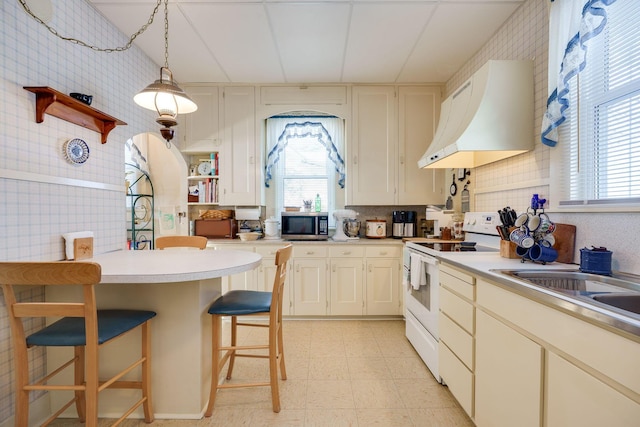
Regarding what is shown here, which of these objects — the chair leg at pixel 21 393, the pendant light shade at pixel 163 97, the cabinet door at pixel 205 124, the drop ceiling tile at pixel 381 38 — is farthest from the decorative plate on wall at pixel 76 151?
the drop ceiling tile at pixel 381 38

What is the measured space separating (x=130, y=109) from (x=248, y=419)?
103 inches

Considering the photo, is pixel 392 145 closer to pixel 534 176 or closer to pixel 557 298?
pixel 534 176

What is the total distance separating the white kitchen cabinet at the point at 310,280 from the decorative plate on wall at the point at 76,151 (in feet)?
6.53

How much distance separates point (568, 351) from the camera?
0.97 metres

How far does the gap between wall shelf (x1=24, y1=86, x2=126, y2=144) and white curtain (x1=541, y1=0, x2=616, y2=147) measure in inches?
111

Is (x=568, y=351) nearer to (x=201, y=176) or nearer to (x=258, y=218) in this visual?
(x=258, y=218)

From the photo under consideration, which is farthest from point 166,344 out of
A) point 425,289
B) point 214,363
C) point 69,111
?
point 425,289

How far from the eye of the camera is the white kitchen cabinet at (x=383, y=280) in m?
3.25

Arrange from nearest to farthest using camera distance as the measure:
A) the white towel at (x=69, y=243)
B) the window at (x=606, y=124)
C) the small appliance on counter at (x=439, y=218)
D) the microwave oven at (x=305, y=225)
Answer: the window at (x=606, y=124) → the white towel at (x=69, y=243) → the small appliance on counter at (x=439, y=218) → the microwave oven at (x=305, y=225)

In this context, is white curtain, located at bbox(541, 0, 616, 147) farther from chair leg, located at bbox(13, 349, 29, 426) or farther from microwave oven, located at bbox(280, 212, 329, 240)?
chair leg, located at bbox(13, 349, 29, 426)

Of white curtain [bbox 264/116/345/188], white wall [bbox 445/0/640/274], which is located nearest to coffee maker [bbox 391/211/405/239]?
white curtain [bbox 264/116/345/188]

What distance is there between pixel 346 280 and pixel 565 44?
2.58 meters

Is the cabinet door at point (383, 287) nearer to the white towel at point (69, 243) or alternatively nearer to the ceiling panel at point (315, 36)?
the ceiling panel at point (315, 36)

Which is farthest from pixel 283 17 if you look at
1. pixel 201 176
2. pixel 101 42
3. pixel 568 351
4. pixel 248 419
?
pixel 248 419
